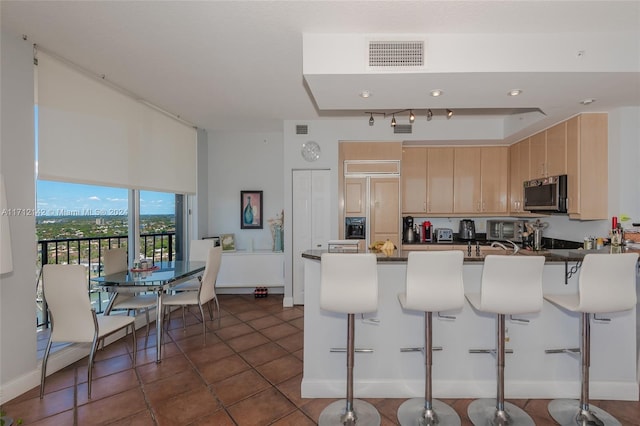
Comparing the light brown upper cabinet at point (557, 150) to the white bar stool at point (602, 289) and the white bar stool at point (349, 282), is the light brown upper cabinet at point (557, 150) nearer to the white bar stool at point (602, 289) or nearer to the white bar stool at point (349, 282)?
the white bar stool at point (602, 289)

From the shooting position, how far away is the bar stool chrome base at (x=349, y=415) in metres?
1.96

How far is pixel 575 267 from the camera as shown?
7.35 feet

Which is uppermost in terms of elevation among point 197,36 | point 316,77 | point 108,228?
point 197,36

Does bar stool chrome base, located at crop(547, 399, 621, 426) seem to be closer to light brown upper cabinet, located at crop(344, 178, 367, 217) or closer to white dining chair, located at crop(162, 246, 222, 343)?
light brown upper cabinet, located at crop(344, 178, 367, 217)

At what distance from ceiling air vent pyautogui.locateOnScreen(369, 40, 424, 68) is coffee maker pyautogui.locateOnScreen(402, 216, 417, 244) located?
283 cm

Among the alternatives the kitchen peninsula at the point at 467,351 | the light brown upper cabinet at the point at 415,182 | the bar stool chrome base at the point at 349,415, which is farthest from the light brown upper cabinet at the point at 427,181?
the bar stool chrome base at the point at 349,415

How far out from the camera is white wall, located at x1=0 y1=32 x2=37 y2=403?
219cm

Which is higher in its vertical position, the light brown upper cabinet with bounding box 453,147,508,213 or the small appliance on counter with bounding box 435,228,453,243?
the light brown upper cabinet with bounding box 453,147,508,213

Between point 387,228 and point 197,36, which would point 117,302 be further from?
point 387,228

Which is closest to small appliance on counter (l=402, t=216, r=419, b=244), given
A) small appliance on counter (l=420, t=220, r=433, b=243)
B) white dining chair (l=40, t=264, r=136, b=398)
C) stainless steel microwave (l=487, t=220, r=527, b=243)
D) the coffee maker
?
the coffee maker

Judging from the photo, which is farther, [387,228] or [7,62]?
[387,228]

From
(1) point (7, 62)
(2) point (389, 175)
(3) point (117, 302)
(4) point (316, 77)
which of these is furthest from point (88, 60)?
(2) point (389, 175)

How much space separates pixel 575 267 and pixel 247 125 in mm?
4183

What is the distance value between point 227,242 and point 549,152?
455 centimetres
